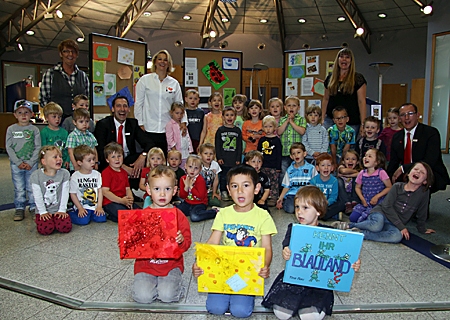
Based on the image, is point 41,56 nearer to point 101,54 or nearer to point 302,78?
point 101,54

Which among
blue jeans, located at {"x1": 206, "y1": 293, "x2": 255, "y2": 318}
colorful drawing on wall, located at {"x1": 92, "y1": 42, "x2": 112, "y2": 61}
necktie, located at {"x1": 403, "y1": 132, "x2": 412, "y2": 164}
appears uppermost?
colorful drawing on wall, located at {"x1": 92, "y1": 42, "x2": 112, "y2": 61}

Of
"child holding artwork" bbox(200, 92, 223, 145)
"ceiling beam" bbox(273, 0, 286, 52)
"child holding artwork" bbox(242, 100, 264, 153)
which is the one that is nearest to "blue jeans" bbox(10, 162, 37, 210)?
"child holding artwork" bbox(200, 92, 223, 145)

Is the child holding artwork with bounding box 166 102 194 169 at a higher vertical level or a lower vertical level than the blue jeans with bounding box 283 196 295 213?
higher

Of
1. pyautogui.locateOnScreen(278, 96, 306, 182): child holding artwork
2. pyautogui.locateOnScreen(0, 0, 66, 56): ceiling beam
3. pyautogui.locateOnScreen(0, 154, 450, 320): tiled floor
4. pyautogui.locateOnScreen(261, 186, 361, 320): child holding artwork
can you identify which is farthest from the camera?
pyautogui.locateOnScreen(0, 0, 66, 56): ceiling beam

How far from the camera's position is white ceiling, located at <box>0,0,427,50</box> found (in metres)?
12.0

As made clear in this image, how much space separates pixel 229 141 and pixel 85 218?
78.2 inches

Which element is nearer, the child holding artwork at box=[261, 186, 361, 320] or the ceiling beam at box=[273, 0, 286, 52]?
the child holding artwork at box=[261, 186, 361, 320]

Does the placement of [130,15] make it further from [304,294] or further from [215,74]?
[304,294]

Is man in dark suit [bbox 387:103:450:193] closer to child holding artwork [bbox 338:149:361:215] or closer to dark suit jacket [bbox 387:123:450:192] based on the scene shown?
dark suit jacket [bbox 387:123:450:192]

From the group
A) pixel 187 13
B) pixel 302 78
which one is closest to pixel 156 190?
pixel 302 78

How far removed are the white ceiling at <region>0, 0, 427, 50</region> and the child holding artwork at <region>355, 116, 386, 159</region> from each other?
876cm

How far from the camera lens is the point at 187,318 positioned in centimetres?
210

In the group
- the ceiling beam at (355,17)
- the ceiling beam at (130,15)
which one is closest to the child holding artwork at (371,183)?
the ceiling beam at (355,17)

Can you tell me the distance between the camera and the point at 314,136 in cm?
477
